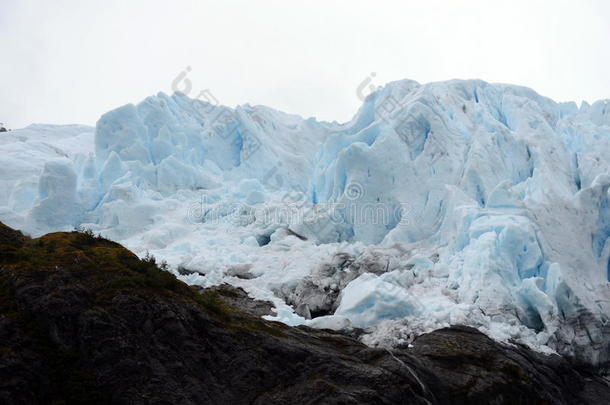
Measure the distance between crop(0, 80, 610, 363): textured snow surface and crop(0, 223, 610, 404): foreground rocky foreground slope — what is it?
2625 mm

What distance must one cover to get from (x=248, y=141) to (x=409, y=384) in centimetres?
2056

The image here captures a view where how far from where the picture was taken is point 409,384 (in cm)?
831

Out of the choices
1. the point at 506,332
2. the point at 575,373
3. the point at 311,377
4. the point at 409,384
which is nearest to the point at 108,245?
the point at 311,377

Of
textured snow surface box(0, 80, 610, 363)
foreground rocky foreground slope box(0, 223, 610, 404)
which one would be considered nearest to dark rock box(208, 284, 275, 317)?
textured snow surface box(0, 80, 610, 363)

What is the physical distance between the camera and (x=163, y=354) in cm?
782

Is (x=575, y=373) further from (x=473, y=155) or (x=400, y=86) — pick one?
(x=400, y=86)

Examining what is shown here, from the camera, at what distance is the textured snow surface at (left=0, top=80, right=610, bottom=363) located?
13891 mm

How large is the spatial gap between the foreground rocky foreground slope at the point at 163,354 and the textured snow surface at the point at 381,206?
2.62 meters

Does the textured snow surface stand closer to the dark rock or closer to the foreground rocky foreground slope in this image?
the dark rock

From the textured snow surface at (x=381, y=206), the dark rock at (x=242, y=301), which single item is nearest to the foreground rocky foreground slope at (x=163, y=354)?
the textured snow surface at (x=381, y=206)

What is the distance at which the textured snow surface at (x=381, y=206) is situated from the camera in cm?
1389

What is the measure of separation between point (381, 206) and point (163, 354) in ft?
43.2

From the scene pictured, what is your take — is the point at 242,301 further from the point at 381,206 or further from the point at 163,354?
the point at 381,206

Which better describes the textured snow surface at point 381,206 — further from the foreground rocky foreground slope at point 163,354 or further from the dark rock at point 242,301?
the foreground rocky foreground slope at point 163,354
